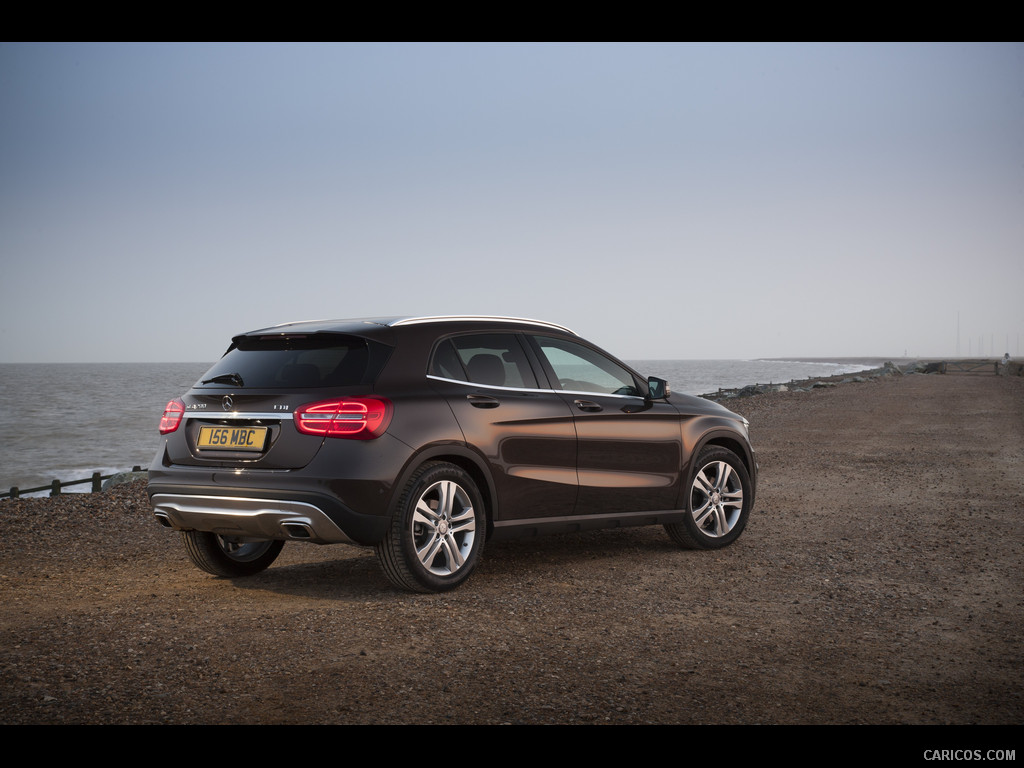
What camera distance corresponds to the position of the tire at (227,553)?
711cm

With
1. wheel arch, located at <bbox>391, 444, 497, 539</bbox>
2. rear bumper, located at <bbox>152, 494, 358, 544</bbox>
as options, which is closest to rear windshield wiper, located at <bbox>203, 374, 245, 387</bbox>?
rear bumper, located at <bbox>152, 494, 358, 544</bbox>

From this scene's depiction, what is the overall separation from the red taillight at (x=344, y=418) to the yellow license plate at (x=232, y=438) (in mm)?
285

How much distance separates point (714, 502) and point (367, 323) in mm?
3384

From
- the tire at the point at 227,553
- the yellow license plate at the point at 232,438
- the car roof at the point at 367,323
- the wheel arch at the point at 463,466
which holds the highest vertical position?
the car roof at the point at 367,323

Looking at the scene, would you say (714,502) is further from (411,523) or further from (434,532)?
(411,523)

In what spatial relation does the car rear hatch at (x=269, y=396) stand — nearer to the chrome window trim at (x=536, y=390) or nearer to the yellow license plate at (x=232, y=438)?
the yellow license plate at (x=232, y=438)

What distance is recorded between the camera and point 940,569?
7.44 m

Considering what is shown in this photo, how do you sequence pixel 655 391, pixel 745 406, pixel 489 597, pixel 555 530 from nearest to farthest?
pixel 489 597
pixel 555 530
pixel 655 391
pixel 745 406

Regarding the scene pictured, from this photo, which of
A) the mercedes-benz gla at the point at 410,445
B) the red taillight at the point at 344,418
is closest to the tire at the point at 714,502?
the mercedes-benz gla at the point at 410,445

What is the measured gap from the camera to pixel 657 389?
7840 millimetres

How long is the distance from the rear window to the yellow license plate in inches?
11.3

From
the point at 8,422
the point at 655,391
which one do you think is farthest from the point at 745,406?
the point at 8,422
